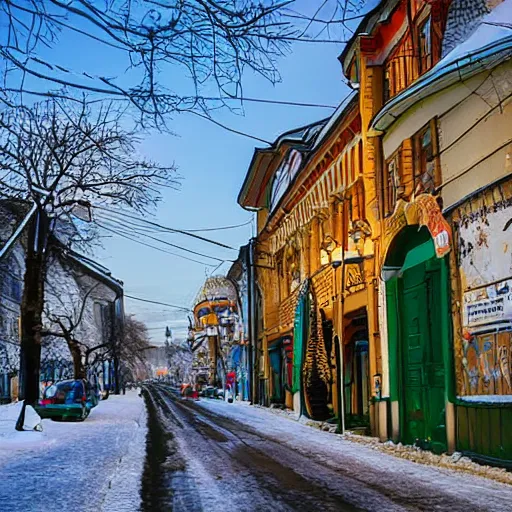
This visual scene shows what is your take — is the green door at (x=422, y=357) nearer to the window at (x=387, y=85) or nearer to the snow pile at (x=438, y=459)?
the snow pile at (x=438, y=459)

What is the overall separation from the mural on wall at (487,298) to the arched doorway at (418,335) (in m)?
0.86

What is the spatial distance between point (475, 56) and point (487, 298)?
4154mm

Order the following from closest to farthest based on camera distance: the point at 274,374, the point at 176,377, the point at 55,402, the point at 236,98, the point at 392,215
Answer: the point at 236,98 < the point at 392,215 < the point at 55,402 < the point at 274,374 < the point at 176,377

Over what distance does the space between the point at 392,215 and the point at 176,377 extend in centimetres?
13655

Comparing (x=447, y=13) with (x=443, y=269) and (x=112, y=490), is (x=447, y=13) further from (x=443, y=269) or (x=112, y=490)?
(x=112, y=490)

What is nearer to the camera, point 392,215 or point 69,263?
point 392,215

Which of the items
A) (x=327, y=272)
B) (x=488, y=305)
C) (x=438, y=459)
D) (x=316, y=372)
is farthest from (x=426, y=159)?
(x=316, y=372)

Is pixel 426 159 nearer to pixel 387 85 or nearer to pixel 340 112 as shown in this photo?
pixel 387 85

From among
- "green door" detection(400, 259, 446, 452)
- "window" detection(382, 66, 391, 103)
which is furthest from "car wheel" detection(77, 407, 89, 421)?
"window" detection(382, 66, 391, 103)

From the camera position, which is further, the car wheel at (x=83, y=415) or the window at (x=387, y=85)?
the car wheel at (x=83, y=415)

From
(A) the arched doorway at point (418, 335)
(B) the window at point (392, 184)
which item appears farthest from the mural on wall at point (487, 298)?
(B) the window at point (392, 184)

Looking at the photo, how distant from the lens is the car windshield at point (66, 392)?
1163 inches

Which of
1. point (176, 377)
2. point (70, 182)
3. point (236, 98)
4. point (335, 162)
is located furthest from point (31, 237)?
point (176, 377)

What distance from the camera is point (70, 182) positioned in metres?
23.7
